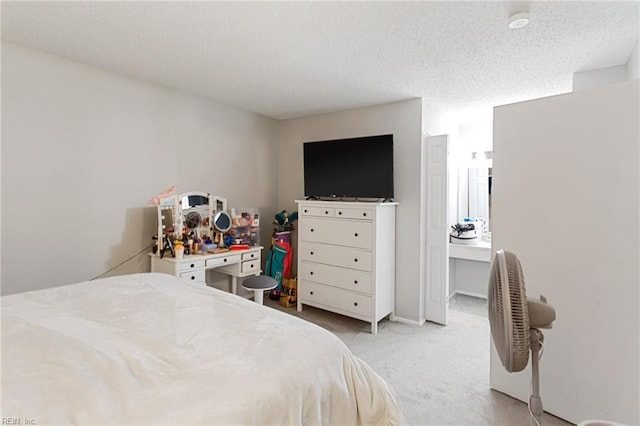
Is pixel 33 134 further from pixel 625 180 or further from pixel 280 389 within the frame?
pixel 625 180

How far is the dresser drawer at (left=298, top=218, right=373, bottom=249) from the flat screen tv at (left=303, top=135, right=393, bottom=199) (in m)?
0.39

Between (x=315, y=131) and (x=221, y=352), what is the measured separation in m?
3.45

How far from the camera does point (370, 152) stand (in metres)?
3.52

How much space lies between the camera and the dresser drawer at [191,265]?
2.88 m

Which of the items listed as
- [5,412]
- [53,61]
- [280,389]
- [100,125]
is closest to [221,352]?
[280,389]

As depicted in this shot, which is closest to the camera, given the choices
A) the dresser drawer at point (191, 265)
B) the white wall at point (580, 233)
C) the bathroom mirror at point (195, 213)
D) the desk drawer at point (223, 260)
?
the white wall at point (580, 233)

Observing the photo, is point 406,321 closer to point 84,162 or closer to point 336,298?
point 336,298

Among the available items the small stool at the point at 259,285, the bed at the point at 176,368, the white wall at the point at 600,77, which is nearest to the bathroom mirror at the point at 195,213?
the small stool at the point at 259,285

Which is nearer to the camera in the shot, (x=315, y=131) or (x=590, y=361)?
(x=590, y=361)

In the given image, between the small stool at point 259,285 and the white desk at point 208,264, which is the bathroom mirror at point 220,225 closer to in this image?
the white desk at point 208,264

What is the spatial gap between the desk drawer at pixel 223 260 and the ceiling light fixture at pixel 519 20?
292 cm

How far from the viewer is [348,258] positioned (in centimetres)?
340

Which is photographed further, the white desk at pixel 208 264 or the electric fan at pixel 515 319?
the white desk at pixel 208 264

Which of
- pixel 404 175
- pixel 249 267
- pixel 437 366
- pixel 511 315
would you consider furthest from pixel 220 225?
pixel 511 315
